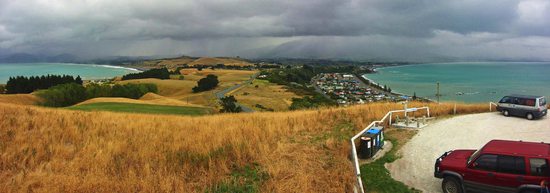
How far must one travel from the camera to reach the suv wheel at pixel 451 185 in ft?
31.5

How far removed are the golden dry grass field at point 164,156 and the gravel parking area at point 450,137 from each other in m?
1.92

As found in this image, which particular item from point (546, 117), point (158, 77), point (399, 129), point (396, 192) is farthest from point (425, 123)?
point (158, 77)

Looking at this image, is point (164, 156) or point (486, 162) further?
point (164, 156)

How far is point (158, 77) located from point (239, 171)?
131801 millimetres

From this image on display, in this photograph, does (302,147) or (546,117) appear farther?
(546,117)

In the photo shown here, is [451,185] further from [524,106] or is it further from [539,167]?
[524,106]

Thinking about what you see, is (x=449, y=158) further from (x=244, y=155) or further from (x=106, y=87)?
(x=106, y=87)

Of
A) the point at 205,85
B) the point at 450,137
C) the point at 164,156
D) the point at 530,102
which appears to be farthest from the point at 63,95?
the point at 530,102

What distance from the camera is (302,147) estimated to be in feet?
42.7

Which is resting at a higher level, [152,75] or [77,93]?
[152,75]

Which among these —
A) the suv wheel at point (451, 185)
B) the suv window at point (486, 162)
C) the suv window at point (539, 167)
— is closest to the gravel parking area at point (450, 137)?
the suv wheel at point (451, 185)

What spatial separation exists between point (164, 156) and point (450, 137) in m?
11.0

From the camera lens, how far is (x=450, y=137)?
15156 millimetres

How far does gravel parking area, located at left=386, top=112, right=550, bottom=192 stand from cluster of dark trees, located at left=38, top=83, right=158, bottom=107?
70.2 meters
